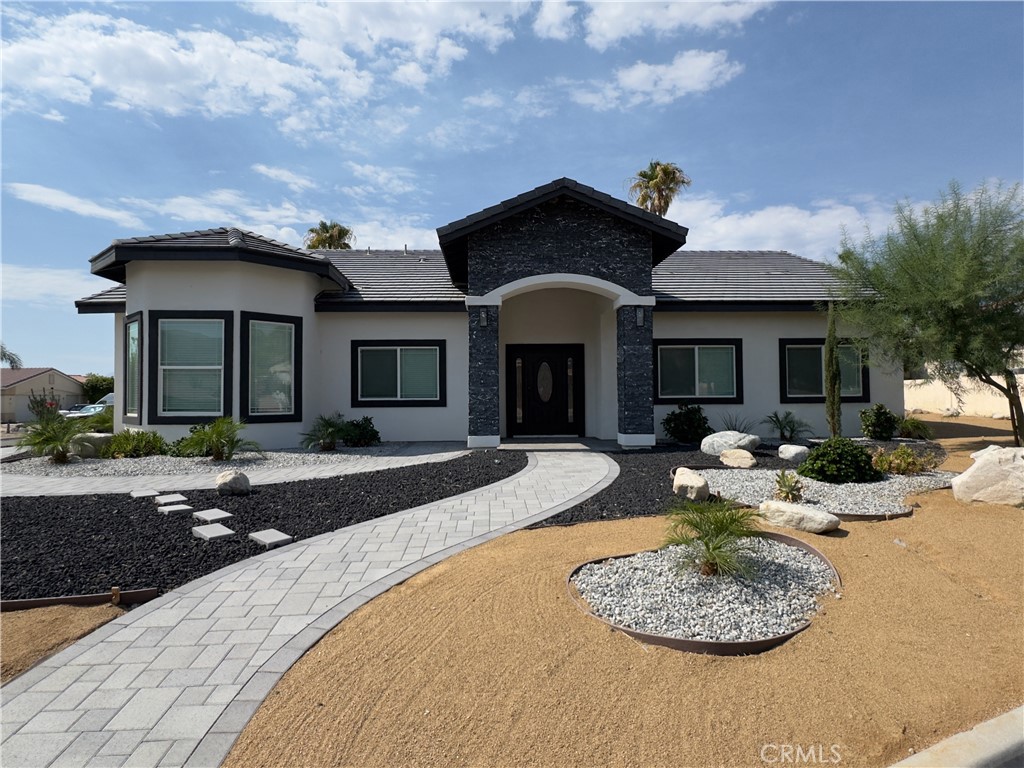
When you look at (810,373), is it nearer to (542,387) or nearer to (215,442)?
(542,387)

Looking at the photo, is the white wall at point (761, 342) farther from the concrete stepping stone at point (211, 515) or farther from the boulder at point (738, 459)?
the concrete stepping stone at point (211, 515)

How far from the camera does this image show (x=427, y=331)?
536 inches

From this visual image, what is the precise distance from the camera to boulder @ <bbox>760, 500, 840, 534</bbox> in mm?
5531

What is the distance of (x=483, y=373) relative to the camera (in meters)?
11.6

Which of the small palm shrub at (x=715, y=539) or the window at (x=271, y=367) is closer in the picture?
the small palm shrub at (x=715, y=539)

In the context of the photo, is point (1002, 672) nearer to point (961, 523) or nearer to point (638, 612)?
point (638, 612)

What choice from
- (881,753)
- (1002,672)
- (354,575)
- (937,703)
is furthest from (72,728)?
(1002,672)

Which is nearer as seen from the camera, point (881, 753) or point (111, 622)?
point (881, 753)

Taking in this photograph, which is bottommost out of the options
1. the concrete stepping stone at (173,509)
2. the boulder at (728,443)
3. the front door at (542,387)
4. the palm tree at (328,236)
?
the concrete stepping stone at (173,509)

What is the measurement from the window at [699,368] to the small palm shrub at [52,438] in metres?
12.3

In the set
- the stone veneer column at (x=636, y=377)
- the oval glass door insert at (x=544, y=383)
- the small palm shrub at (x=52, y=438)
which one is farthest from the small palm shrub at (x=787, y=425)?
the small palm shrub at (x=52, y=438)

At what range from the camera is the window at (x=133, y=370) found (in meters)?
11.7

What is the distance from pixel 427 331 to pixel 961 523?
10.6 m

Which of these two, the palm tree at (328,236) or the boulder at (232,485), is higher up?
the palm tree at (328,236)
